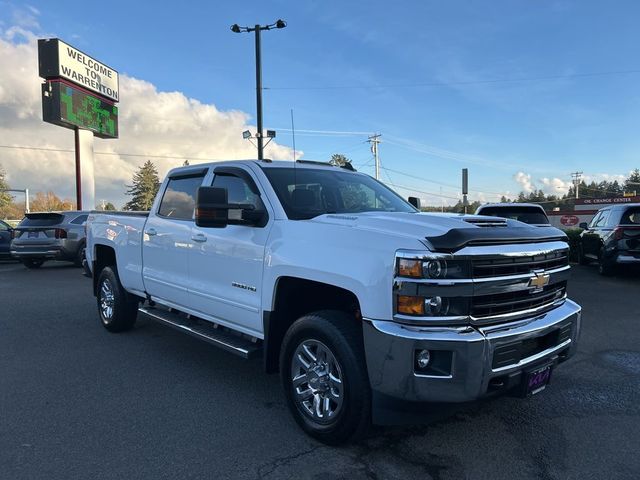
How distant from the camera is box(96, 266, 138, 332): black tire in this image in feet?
21.1

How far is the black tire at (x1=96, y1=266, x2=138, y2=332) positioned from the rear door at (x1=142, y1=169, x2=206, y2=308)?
87 centimetres

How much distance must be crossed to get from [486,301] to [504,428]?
1.24 metres

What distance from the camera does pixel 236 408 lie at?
4.10 metres

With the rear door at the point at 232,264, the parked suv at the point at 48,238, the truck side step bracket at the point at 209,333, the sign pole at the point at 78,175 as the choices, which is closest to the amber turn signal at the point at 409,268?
the rear door at the point at 232,264

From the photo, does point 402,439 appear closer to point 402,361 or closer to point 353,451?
point 353,451

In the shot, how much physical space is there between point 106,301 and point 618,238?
10275 millimetres

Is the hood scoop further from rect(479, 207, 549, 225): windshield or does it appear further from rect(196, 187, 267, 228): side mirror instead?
rect(479, 207, 549, 225): windshield

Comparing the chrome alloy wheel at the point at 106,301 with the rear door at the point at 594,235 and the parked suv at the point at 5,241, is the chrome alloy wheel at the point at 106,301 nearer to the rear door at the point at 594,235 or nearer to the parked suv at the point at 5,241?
the rear door at the point at 594,235

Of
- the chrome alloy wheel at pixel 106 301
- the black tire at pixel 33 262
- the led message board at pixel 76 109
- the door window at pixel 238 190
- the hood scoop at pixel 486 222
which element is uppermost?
the led message board at pixel 76 109

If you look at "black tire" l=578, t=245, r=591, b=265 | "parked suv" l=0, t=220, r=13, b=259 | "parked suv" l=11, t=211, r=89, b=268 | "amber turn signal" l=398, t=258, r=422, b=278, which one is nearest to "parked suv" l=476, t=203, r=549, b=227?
"black tire" l=578, t=245, r=591, b=265

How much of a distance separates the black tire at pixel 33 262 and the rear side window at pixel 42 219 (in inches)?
38.3

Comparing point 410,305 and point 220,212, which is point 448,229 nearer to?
point 410,305

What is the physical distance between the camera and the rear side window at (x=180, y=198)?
5156 millimetres

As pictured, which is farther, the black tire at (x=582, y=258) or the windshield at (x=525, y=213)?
the black tire at (x=582, y=258)
